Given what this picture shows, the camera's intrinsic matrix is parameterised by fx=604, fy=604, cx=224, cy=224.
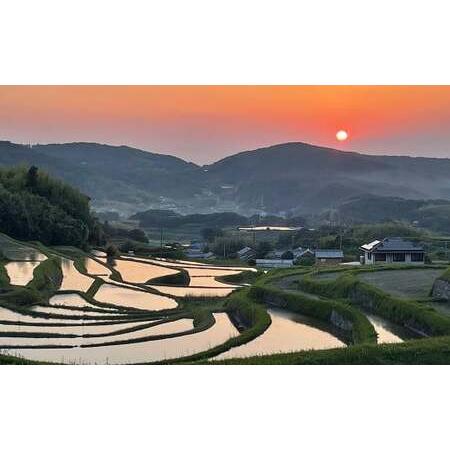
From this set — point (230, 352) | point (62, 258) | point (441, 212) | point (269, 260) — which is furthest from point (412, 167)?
point (230, 352)

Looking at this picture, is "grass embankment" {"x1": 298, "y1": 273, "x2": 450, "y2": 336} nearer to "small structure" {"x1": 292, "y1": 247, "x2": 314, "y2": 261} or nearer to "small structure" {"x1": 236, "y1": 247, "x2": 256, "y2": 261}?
"small structure" {"x1": 292, "y1": 247, "x2": 314, "y2": 261}

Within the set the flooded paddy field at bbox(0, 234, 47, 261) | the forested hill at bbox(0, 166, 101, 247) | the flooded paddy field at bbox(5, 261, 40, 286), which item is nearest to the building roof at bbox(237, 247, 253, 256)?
the forested hill at bbox(0, 166, 101, 247)

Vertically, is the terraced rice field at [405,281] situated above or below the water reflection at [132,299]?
above

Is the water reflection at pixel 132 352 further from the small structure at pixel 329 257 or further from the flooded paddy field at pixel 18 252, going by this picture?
the small structure at pixel 329 257

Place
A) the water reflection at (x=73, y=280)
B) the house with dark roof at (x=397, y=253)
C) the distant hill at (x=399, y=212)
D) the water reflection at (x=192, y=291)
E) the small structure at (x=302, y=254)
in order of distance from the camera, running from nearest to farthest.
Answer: the water reflection at (x=73, y=280) < the water reflection at (x=192, y=291) < the house with dark roof at (x=397, y=253) < the small structure at (x=302, y=254) < the distant hill at (x=399, y=212)


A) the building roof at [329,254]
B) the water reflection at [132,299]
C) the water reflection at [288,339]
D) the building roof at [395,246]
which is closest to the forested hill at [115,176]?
the building roof at [329,254]

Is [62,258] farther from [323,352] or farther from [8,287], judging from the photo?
[323,352]

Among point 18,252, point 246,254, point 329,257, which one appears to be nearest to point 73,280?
point 18,252
